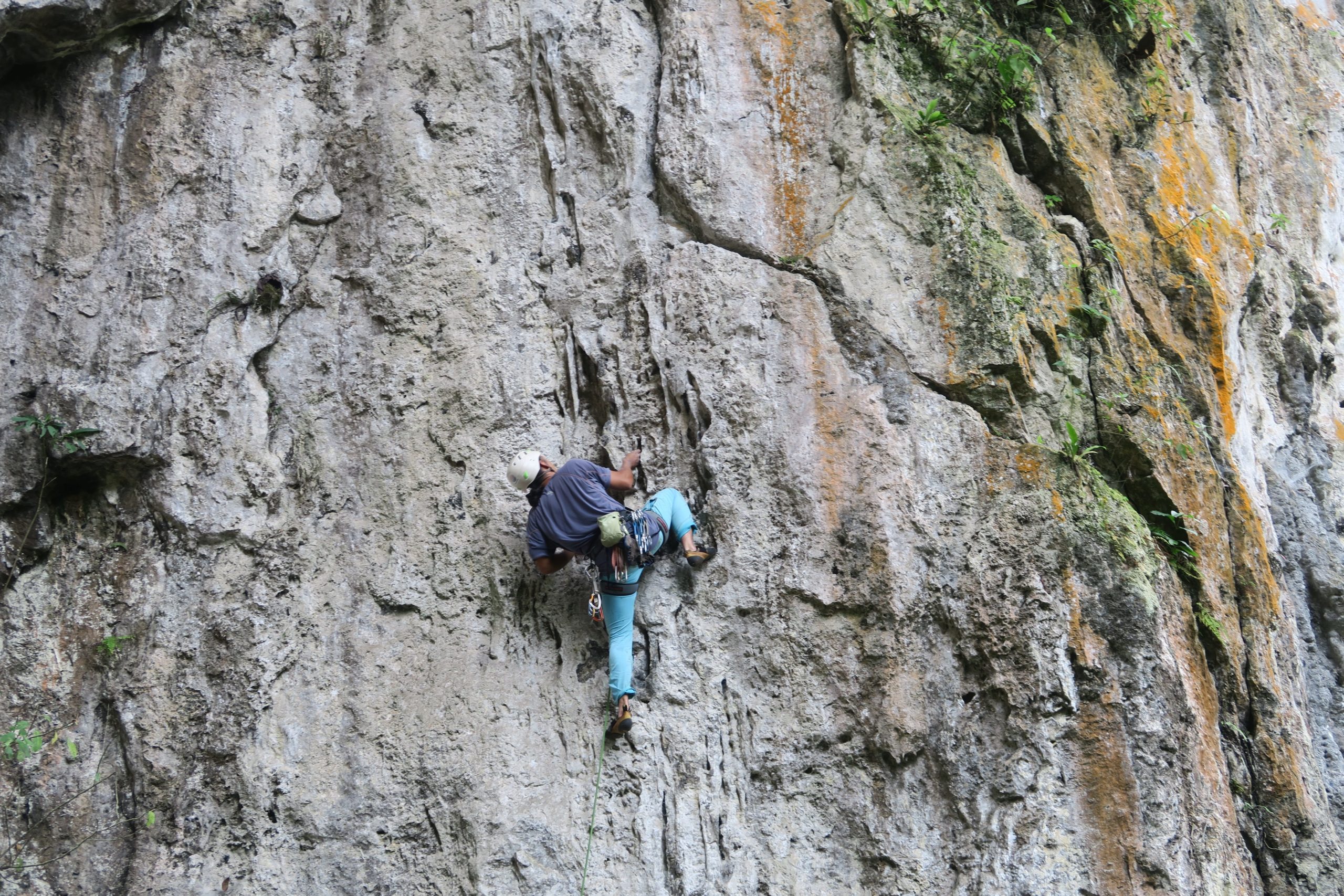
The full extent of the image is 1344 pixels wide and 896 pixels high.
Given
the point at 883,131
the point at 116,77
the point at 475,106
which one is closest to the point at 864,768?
the point at 883,131

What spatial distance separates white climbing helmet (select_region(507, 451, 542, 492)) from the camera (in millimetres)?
5242

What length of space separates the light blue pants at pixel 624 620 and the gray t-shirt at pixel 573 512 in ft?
0.67

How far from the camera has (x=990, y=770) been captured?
4.85 meters

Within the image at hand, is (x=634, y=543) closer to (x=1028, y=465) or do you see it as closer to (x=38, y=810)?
(x=1028, y=465)

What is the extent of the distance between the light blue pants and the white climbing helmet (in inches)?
24.9

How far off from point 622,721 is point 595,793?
0.41 meters

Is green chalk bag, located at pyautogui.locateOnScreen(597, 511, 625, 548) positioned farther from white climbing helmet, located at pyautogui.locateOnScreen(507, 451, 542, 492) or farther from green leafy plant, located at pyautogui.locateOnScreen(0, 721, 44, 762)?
green leafy plant, located at pyautogui.locateOnScreen(0, 721, 44, 762)

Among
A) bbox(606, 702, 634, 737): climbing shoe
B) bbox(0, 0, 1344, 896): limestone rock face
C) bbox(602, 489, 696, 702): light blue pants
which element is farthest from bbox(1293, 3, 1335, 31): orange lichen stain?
bbox(606, 702, 634, 737): climbing shoe

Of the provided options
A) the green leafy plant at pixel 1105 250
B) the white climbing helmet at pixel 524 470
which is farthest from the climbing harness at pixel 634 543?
the green leafy plant at pixel 1105 250

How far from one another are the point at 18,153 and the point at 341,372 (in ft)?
8.80

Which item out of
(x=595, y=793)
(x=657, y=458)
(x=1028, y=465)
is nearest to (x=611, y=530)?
(x=657, y=458)

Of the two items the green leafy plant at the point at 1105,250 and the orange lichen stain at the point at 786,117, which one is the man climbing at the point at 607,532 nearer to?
the orange lichen stain at the point at 786,117

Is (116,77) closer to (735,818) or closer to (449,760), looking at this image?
(449,760)

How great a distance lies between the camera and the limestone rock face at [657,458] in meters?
5.03
